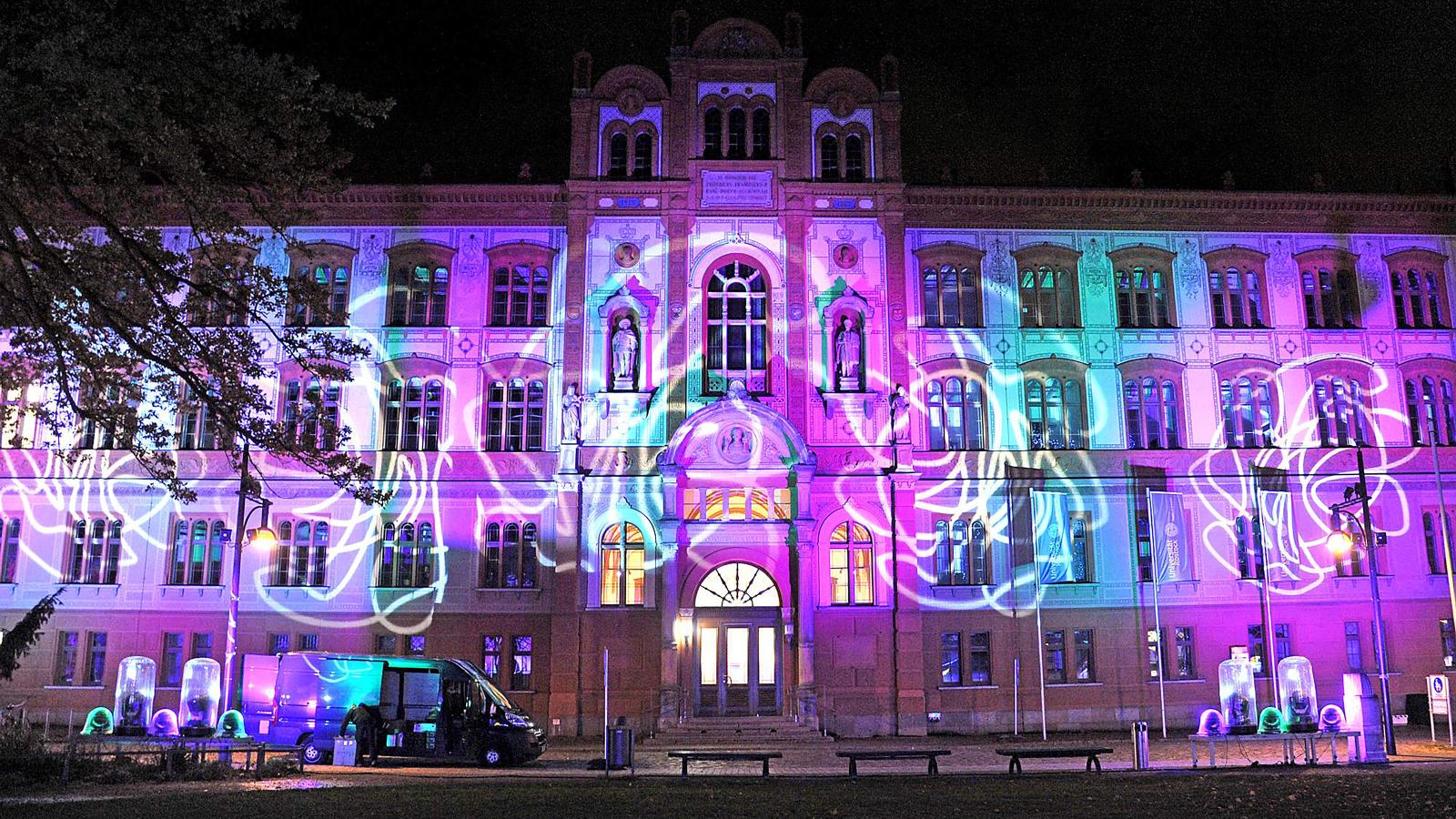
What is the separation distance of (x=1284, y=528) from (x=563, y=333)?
22803 mm

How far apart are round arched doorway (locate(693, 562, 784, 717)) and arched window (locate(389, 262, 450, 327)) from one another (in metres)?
11.9

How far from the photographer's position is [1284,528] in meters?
34.1

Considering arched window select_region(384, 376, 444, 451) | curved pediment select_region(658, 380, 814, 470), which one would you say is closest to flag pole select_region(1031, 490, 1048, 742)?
curved pediment select_region(658, 380, 814, 470)

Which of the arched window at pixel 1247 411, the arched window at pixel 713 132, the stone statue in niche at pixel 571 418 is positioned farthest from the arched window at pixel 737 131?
the arched window at pixel 1247 411

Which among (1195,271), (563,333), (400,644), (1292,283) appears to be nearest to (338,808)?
(400,644)

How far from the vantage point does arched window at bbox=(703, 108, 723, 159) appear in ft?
115

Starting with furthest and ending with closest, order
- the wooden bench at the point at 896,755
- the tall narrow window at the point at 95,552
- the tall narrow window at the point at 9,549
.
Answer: the tall narrow window at the point at 9,549, the tall narrow window at the point at 95,552, the wooden bench at the point at 896,755

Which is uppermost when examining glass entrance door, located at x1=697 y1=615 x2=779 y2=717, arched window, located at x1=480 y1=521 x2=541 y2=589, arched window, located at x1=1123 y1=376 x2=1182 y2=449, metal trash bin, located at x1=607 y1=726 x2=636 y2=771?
arched window, located at x1=1123 y1=376 x2=1182 y2=449

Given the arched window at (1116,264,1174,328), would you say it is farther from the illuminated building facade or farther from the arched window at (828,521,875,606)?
the arched window at (828,521,875,606)

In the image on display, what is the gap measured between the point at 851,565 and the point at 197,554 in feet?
63.9

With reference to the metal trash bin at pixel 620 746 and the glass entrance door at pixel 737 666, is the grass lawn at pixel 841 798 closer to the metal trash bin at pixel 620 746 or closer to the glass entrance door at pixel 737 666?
the metal trash bin at pixel 620 746

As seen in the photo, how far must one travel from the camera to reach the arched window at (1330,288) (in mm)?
35750

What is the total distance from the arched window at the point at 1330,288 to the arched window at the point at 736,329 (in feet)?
57.5

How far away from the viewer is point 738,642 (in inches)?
1261
